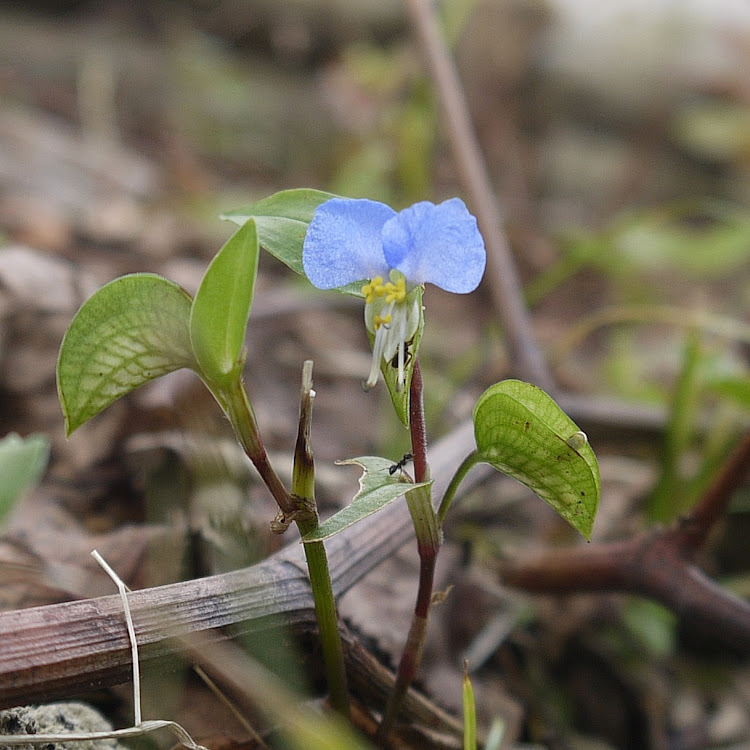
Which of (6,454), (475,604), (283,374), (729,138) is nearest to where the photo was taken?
(6,454)

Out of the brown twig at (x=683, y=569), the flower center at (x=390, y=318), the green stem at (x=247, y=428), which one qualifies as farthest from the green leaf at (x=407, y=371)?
the brown twig at (x=683, y=569)

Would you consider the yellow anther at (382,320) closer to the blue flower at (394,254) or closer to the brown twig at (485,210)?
the blue flower at (394,254)

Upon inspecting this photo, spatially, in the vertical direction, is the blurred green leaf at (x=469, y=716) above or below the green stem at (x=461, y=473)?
below

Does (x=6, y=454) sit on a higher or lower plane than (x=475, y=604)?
higher

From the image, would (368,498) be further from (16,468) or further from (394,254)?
(16,468)

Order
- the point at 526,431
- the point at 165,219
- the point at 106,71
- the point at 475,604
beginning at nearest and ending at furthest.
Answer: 1. the point at 526,431
2. the point at 475,604
3. the point at 165,219
4. the point at 106,71

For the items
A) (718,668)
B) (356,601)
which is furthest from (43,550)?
(718,668)

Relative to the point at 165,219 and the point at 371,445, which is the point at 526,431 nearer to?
the point at 371,445

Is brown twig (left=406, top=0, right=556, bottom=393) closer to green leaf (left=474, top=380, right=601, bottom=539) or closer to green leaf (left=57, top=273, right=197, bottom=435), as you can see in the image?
green leaf (left=474, top=380, right=601, bottom=539)
